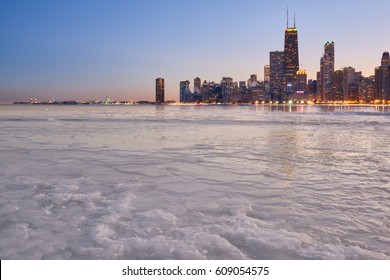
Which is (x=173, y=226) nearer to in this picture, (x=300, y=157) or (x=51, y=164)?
(x=51, y=164)

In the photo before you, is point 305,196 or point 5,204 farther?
point 305,196

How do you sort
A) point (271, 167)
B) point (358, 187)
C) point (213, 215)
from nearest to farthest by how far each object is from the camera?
point (213, 215) < point (358, 187) < point (271, 167)

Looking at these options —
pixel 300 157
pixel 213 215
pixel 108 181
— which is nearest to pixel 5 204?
pixel 108 181

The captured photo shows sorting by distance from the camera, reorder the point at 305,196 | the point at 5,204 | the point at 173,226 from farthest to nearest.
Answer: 1. the point at 305,196
2. the point at 5,204
3. the point at 173,226

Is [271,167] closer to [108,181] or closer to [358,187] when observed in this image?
[358,187]
